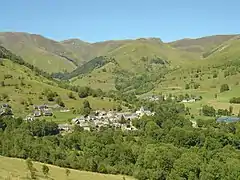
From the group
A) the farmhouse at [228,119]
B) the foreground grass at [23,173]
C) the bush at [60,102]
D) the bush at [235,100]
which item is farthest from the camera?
the bush at [235,100]

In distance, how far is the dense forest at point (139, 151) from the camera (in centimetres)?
7938

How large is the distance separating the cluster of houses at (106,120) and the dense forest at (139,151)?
1011 cm

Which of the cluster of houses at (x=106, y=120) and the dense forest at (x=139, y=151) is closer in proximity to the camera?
the dense forest at (x=139, y=151)

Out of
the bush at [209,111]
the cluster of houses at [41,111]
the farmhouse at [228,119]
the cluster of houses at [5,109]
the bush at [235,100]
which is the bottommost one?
the farmhouse at [228,119]

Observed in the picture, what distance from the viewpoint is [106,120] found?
6083 inches

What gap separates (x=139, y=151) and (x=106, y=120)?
2312 inches

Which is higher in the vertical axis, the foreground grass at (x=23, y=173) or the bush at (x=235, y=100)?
the foreground grass at (x=23, y=173)

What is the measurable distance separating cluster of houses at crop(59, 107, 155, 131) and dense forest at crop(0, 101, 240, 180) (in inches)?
398

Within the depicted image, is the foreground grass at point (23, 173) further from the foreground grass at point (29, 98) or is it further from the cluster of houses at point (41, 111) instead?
the foreground grass at point (29, 98)

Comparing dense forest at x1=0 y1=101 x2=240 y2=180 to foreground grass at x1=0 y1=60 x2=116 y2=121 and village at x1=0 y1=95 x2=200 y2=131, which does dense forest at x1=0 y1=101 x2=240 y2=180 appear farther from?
foreground grass at x1=0 y1=60 x2=116 y2=121

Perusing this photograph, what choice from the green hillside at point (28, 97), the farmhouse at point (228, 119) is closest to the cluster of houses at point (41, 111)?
the green hillside at point (28, 97)

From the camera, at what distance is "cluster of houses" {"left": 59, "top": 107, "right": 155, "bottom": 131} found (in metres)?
145

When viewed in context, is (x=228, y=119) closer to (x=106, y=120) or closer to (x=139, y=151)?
(x=106, y=120)

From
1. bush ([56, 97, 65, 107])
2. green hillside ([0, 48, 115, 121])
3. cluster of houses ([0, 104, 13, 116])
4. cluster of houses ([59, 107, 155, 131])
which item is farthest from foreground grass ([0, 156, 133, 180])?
bush ([56, 97, 65, 107])
